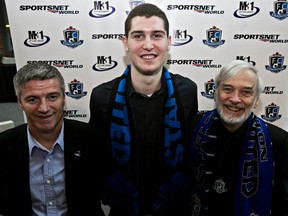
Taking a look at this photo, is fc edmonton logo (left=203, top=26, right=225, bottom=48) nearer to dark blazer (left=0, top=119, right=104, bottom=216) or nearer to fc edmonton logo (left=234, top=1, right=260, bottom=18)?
fc edmonton logo (left=234, top=1, right=260, bottom=18)

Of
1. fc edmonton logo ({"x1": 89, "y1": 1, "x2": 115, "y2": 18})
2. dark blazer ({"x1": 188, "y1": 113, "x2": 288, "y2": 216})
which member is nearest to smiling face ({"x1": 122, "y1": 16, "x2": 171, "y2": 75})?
fc edmonton logo ({"x1": 89, "y1": 1, "x2": 115, "y2": 18})

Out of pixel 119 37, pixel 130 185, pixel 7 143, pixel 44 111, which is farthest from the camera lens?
pixel 119 37

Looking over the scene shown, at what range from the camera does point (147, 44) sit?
173cm

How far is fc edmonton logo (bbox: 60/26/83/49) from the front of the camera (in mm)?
2496

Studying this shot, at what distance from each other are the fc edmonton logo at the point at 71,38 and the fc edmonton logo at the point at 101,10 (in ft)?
0.76

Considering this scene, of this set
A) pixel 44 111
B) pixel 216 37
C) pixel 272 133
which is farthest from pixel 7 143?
pixel 216 37

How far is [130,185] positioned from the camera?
6.01 ft

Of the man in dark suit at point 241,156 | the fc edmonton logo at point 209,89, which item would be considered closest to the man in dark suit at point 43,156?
the man in dark suit at point 241,156

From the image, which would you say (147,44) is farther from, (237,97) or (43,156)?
(43,156)

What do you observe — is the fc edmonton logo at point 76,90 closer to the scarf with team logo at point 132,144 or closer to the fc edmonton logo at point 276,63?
the scarf with team logo at point 132,144

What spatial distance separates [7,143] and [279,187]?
1793mm

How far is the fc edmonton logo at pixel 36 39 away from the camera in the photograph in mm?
2494

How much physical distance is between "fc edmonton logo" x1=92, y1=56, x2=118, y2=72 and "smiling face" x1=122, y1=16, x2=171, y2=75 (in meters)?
0.84

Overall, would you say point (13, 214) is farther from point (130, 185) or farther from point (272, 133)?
point (272, 133)
